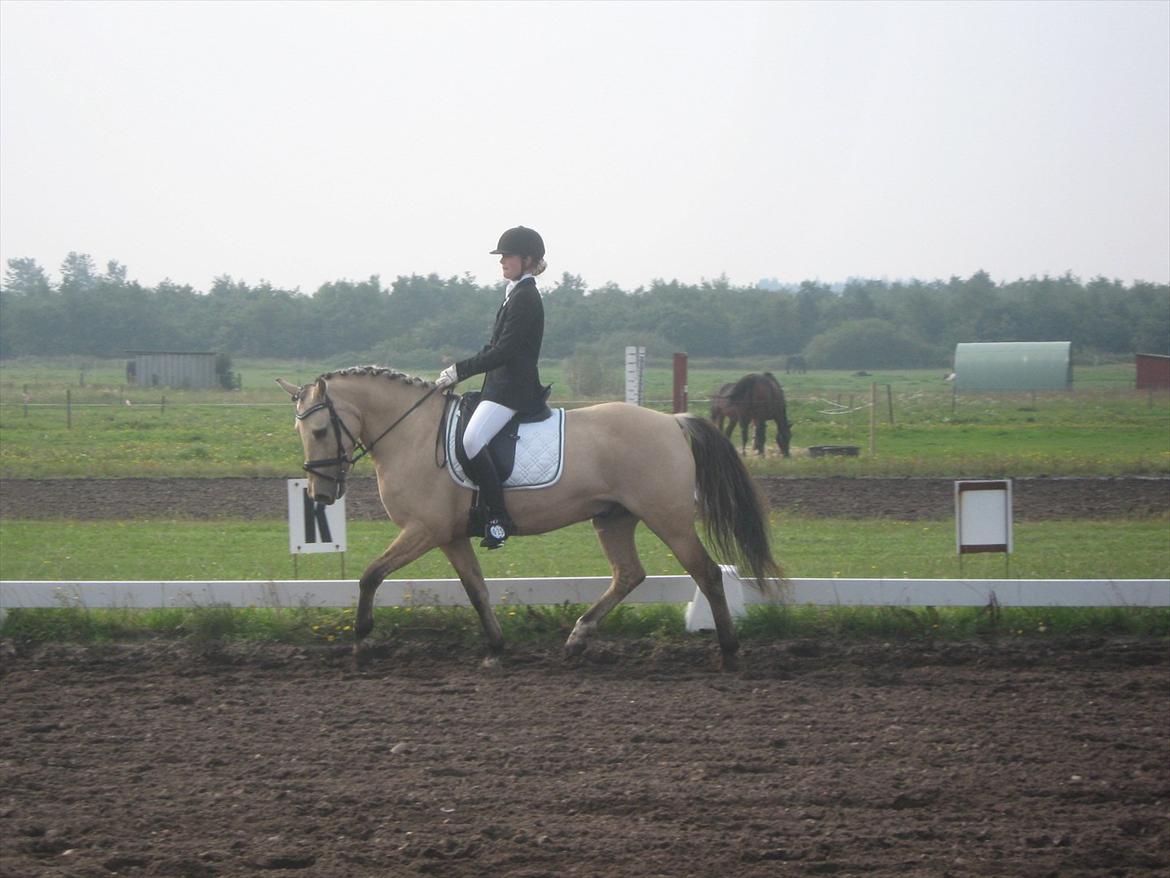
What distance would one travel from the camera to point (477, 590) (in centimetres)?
798

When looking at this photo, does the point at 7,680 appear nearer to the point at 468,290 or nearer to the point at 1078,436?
the point at 1078,436

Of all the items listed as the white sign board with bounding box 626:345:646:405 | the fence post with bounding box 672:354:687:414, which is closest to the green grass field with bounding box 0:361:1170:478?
the fence post with bounding box 672:354:687:414

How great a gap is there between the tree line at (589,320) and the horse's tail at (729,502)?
29.8 meters

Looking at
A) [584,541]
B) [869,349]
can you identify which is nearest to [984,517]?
[584,541]

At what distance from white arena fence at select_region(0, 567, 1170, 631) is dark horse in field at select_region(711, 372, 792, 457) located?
1379 cm

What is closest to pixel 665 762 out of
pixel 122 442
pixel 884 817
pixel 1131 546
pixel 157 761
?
pixel 884 817

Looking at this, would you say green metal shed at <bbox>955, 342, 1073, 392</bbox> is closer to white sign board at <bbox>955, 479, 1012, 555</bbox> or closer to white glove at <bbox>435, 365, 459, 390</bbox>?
white sign board at <bbox>955, 479, 1012, 555</bbox>

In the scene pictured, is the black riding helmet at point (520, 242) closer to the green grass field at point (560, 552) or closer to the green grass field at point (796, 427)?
the green grass field at point (560, 552)

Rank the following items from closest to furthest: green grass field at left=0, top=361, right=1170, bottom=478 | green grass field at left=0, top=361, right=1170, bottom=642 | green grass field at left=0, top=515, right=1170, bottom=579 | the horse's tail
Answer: the horse's tail < green grass field at left=0, top=361, right=1170, bottom=642 < green grass field at left=0, top=515, right=1170, bottom=579 < green grass field at left=0, top=361, right=1170, bottom=478

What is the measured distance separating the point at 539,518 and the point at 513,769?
99.9 inches

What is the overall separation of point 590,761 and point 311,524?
411 cm

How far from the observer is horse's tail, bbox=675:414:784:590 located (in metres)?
8.14

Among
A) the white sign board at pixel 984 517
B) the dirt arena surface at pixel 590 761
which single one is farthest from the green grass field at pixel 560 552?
the dirt arena surface at pixel 590 761

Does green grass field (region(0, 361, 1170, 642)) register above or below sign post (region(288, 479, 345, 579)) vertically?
below
